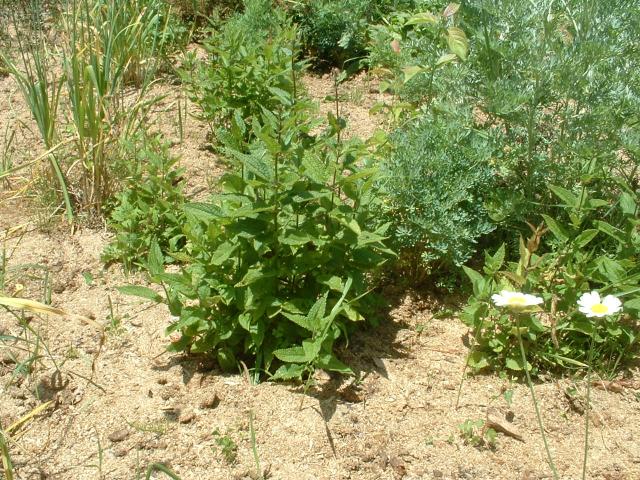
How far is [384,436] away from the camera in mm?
2844

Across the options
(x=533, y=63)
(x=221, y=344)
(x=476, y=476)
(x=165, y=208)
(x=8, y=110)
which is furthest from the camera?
(x=8, y=110)

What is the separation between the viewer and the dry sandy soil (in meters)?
2.74

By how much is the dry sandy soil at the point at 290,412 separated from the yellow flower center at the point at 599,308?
61 centimetres

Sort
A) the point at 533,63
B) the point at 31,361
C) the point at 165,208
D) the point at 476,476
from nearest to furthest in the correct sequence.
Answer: the point at 476,476 → the point at 31,361 → the point at 533,63 → the point at 165,208

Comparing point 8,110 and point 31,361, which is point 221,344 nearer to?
point 31,361

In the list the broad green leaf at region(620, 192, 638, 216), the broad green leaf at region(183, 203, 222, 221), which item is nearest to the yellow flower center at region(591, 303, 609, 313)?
the broad green leaf at region(620, 192, 638, 216)

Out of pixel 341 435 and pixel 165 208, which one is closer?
pixel 341 435

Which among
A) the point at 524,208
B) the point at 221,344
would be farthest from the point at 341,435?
the point at 524,208

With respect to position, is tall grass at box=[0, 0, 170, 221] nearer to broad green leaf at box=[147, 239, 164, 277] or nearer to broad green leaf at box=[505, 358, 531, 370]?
broad green leaf at box=[147, 239, 164, 277]

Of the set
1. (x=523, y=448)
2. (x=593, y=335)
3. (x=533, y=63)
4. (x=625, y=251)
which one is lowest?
(x=523, y=448)

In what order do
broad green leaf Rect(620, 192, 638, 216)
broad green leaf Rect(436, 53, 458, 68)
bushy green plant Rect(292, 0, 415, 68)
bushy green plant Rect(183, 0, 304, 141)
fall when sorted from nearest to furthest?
broad green leaf Rect(620, 192, 638, 216), broad green leaf Rect(436, 53, 458, 68), bushy green plant Rect(183, 0, 304, 141), bushy green plant Rect(292, 0, 415, 68)

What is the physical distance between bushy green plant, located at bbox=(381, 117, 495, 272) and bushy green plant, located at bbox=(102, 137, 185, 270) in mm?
983

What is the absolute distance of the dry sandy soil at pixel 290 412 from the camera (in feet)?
9.00

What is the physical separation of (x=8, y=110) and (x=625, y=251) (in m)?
3.73
